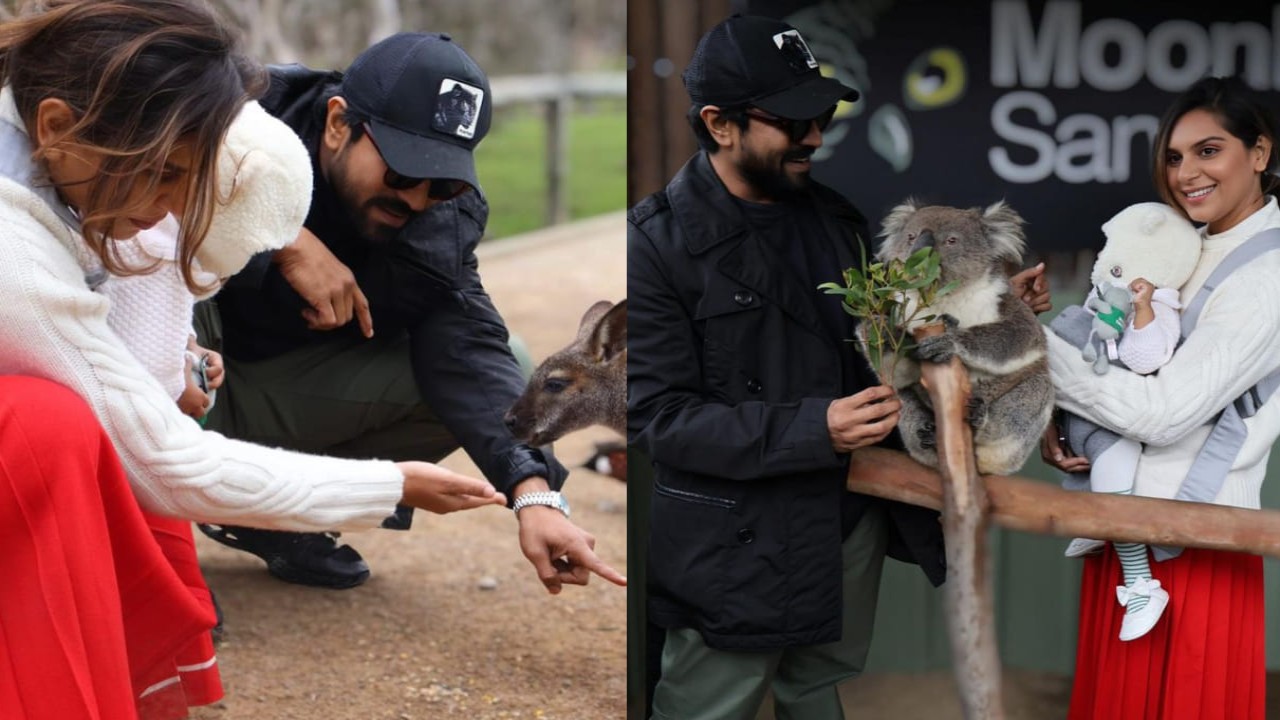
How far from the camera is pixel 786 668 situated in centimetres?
325

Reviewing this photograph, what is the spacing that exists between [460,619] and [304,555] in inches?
17.6

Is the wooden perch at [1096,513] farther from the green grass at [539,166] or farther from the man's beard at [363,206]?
the man's beard at [363,206]

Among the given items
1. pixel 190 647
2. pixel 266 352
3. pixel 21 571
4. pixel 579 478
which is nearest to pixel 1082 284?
pixel 579 478

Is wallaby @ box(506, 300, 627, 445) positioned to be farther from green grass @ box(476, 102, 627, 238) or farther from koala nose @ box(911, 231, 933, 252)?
koala nose @ box(911, 231, 933, 252)

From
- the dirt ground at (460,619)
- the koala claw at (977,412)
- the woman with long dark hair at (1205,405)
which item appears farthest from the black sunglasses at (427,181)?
the woman with long dark hair at (1205,405)

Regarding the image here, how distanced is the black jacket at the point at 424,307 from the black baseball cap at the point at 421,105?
146mm

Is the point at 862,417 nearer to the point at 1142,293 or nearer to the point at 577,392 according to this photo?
the point at 1142,293

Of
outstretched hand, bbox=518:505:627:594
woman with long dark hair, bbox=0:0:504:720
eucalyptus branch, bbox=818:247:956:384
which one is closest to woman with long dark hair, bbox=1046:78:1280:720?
eucalyptus branch, bbox=818:247:956:384

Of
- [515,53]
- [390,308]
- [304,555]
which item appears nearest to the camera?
[390,308]

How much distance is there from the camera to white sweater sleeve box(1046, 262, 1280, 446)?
9.68 feet

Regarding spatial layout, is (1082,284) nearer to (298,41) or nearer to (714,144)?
(714,144)

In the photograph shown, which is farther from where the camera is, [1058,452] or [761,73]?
[1058,452]

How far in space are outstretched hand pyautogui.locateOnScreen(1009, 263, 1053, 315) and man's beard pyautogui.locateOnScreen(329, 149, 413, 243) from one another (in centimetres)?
139

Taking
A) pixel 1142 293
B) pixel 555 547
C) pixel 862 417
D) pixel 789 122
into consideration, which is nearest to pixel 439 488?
pixel 555 547
